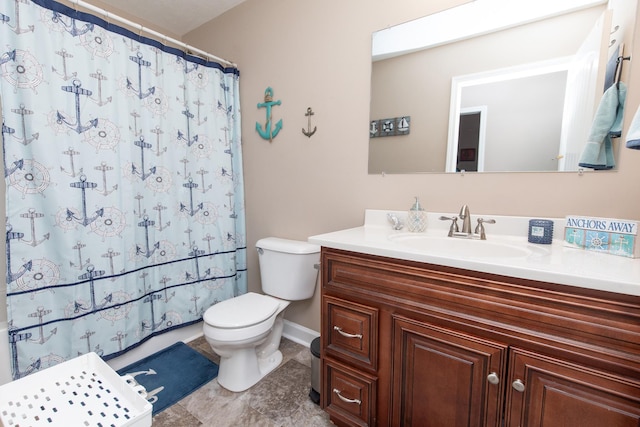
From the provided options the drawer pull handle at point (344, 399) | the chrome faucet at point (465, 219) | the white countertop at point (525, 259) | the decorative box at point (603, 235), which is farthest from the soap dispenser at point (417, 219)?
the drawer pull handle at point (344, 399)

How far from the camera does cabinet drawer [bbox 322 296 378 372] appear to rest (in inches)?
43.4

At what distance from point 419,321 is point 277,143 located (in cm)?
147

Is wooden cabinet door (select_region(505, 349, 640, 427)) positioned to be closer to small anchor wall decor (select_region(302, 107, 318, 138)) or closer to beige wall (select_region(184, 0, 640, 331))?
beige wall (select_region(184, 0, 640, 331))

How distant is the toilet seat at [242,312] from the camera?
1.47m

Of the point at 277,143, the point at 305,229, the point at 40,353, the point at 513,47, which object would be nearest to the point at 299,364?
the point at 305,229

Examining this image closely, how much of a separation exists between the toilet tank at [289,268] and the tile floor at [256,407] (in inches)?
18.2

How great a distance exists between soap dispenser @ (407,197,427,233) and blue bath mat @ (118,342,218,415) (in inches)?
54.9

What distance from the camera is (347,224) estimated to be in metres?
1.75

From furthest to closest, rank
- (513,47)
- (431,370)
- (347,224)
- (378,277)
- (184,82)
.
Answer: (184,82) < (347,224) < (513,47) < (378,277) < (431,370)

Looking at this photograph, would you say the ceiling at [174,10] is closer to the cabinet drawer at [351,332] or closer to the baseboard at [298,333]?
the cabinet drawer at [351,332]

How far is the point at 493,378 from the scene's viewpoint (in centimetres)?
86

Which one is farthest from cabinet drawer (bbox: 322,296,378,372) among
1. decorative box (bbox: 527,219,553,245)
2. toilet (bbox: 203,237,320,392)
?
decorative box (bbox: 527,219,553,245)

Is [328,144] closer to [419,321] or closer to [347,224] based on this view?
[347,224]

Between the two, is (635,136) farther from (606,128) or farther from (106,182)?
(106,182)
